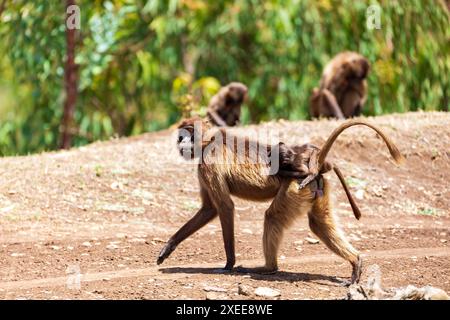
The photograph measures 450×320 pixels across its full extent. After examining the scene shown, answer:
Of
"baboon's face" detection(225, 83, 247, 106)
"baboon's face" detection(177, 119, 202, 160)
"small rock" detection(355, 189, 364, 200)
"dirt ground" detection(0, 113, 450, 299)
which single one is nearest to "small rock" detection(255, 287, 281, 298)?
"dirt ground" detection(0, 113, 450, 299)

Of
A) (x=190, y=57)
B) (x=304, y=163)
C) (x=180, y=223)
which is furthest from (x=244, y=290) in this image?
(x=190, y=57)

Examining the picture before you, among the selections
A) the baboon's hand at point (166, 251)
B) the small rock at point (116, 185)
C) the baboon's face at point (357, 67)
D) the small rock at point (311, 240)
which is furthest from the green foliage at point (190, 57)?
the baboon's hand at point (166, 251)

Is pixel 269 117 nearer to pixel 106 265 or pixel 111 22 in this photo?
pixel 111 22

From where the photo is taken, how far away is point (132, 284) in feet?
24.1

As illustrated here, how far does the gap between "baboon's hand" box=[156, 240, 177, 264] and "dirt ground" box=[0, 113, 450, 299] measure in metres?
0.16

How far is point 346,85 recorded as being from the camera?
16.1 m

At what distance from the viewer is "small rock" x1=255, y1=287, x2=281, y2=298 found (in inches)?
273

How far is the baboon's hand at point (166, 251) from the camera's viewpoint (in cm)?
804

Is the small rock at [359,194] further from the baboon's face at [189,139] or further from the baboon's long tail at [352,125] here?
the baboon's face at [189,139]

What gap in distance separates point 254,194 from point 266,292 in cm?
128

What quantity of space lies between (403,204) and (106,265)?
15.4ft
